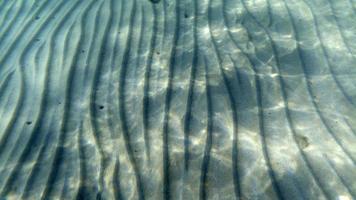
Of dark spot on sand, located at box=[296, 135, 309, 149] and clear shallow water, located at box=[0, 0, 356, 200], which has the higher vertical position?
clear shallow water, located at box=[0, 0, 356, 200]

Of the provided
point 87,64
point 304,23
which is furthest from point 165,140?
point 304,23

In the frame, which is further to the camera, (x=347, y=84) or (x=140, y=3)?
(x=140, y=3)

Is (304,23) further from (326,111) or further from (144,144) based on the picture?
(144,144)

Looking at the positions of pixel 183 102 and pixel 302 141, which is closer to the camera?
pixel 302 141

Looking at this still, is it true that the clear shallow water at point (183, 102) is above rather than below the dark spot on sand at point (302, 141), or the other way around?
above

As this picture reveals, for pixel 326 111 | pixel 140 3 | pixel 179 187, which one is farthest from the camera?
pixel 140 3

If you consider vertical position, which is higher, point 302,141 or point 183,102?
point 183,102

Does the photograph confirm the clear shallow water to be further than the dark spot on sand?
No

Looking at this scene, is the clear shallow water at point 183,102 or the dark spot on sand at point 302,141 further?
the dark spot on sand at point 302,141
